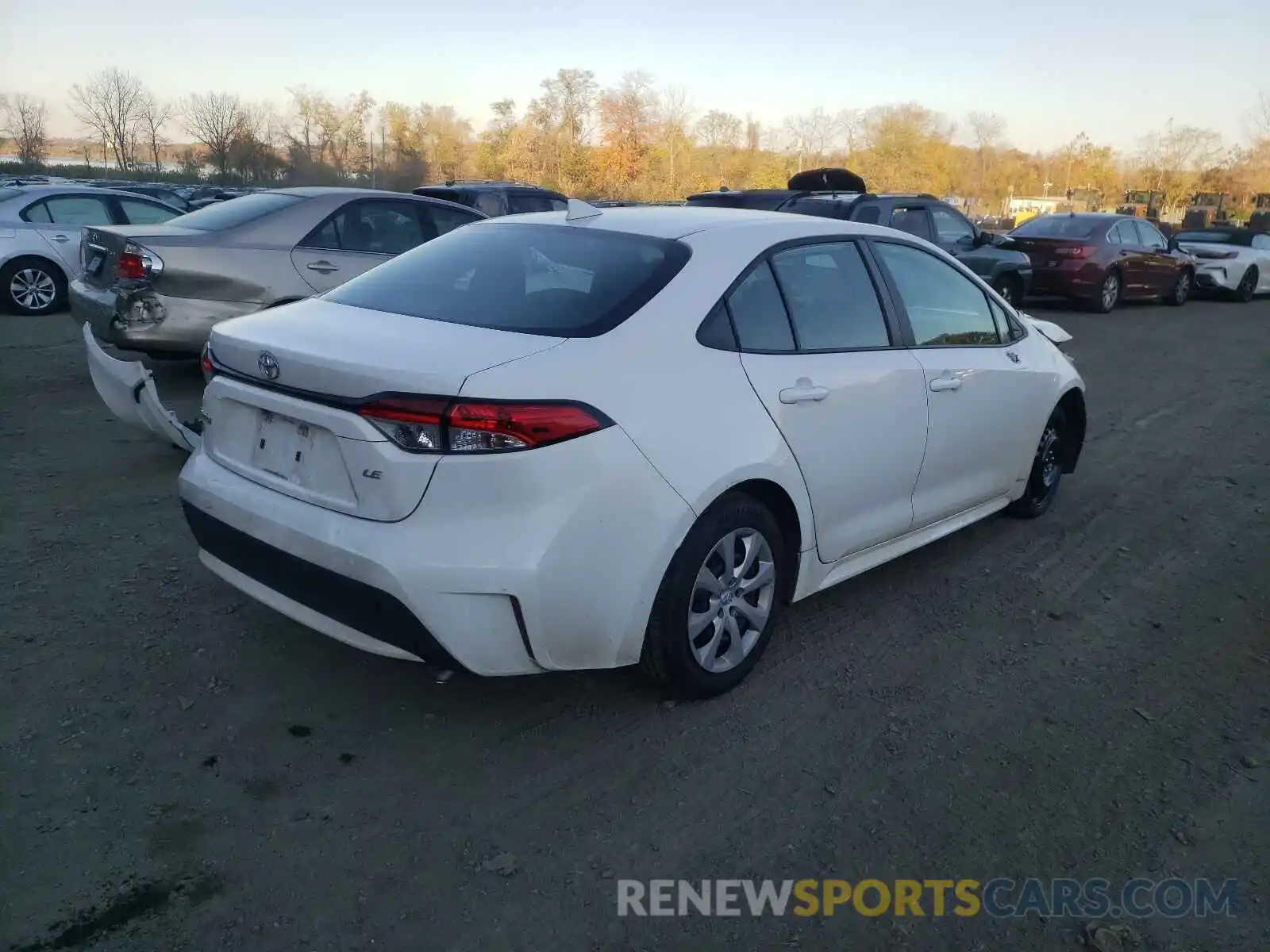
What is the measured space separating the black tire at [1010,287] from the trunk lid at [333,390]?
1220 cm

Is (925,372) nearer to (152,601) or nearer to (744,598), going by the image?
(744,598)

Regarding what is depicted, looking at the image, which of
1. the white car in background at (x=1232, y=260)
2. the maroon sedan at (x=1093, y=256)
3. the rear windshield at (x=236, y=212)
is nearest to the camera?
the rear windshield at (x=236, y=212)

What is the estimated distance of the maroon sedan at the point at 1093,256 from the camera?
15.7m

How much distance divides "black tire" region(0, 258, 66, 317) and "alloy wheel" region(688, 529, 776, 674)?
11106mm

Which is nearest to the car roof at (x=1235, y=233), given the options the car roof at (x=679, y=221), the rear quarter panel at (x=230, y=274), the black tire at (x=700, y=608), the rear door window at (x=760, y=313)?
the rear quarter panel at (x=230, y=274)

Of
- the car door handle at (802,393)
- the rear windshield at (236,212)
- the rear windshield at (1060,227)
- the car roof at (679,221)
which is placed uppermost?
the car roof at (679,221)

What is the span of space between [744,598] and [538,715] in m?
0.84

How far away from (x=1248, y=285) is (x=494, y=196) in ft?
50.4

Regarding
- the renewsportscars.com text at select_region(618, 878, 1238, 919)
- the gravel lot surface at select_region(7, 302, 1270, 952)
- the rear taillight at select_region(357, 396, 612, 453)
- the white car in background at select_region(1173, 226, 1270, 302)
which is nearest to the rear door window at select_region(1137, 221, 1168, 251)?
the white car in background at select_region(1173, 226, 1270, 302)

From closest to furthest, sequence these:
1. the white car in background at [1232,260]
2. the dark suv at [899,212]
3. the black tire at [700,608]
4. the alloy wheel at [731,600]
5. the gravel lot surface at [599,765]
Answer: the gravel lot surface at [599,765] < the black tire at [700,608] < the alloy wheel at [731,600] < the dark suv at [899,212] < the white car in background at [1232,260]

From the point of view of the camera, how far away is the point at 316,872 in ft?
8.69

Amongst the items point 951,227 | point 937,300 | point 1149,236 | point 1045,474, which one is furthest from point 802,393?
point 1149,236

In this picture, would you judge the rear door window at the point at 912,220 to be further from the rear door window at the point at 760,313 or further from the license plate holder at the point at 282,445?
the license plate holder at the point at 282,445

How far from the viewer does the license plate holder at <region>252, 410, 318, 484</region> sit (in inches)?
122
